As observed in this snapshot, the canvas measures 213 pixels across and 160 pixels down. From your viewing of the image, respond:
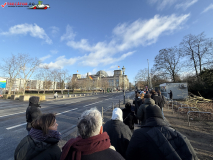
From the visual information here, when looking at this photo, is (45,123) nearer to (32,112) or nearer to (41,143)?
(41,143)

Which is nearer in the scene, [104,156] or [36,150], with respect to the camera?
[104,156]

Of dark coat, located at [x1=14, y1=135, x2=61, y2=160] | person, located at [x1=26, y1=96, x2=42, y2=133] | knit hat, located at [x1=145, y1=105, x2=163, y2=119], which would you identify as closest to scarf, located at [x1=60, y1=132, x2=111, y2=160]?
dark coat, located at [x1=14, y1=135, x2=61, y2=160]

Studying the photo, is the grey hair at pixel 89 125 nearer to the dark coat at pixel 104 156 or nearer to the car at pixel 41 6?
the dark coat at pixel 104 156

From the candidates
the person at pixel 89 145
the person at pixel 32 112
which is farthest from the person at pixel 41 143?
the person at pixel 32 112

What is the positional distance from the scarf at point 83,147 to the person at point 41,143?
0.50 meters

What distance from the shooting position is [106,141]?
4.08ft

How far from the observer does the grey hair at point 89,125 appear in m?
1.24

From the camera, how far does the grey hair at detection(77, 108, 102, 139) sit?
1.24 metres

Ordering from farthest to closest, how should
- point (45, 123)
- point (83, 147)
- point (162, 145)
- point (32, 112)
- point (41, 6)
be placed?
point (41, 6) → point (32, 112) → point (45, 123) → point (162, 145) → point (83, 147)

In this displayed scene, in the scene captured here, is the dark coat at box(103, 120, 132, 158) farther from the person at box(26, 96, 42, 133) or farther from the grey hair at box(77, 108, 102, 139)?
the person at box(26, 96, 42, 133)

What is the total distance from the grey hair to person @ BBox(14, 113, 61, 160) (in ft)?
1.97

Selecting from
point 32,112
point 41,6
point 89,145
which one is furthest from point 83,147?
point 41,6

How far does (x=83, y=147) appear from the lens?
1.11 m

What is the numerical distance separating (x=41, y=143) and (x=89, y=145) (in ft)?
2.68
